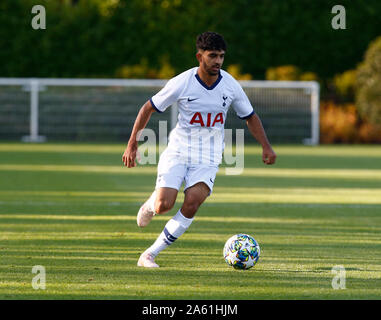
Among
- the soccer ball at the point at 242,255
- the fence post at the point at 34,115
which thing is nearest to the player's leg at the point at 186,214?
the soccer ball at the point at 242,255

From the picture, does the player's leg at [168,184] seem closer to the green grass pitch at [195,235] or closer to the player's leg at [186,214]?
the player's leg at [186,214]

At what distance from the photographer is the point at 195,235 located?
10828mm

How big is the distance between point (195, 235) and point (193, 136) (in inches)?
86.2

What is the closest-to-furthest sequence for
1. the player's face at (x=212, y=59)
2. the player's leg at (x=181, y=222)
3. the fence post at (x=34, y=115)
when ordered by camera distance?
the player's face at (x=212, y=59), the player's leg at (x=181, y=222), the fence post at (x=34, y=115)

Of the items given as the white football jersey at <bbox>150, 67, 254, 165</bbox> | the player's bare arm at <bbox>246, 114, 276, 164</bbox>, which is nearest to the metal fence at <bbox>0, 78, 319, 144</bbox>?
the player's bare arm at <bbox>246, 114, 276, 164</bbox>

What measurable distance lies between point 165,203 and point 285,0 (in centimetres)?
3297

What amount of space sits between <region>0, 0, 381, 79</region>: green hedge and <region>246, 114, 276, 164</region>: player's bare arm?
30407mm

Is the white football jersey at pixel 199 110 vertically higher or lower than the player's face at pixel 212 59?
lower

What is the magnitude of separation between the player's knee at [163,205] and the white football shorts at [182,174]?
149 mm

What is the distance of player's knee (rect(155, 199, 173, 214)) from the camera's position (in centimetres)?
871

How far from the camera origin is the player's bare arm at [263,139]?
8695mm

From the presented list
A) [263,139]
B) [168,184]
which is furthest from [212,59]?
[168,184]

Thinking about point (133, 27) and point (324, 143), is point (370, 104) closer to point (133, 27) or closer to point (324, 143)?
point (324, 143)

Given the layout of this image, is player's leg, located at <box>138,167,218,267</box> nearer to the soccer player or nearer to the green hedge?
the soccer player
